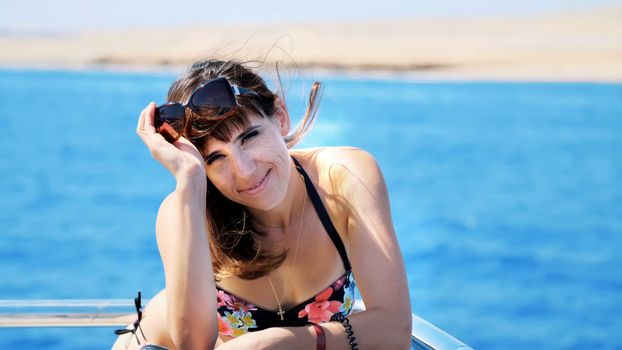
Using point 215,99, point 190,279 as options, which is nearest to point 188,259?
point 190,279

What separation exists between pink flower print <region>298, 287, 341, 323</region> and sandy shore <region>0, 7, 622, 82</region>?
40.8 ft

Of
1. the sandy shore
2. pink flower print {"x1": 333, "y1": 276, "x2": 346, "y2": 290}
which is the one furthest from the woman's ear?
the sandy shore

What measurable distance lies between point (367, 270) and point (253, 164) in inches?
15.0

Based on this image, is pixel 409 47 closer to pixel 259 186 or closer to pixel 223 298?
pixel 223 298

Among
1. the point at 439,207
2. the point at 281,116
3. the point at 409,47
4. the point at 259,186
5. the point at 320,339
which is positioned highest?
the point at 409,47

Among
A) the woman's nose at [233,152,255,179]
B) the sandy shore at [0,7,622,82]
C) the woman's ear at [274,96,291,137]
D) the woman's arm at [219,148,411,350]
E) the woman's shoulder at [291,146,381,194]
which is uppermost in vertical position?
the sandy shore at [0,7,622,82]

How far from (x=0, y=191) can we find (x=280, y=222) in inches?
305

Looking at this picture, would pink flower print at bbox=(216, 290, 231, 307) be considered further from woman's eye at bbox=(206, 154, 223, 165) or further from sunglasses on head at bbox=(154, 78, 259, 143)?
sunglasses on head at bbox=(154, 78, 259, 143)

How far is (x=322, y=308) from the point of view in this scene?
2268mm

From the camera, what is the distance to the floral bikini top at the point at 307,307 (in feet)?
7.41

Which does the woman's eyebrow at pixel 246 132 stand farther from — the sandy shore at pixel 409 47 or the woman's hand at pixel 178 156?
the sandy shore at pixel 409 47

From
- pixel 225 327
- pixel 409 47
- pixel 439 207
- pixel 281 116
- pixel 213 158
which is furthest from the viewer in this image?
pixel 409 47

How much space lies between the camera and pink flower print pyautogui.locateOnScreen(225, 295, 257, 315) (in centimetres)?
230

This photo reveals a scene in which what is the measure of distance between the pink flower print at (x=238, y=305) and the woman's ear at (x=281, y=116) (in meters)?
0.47
